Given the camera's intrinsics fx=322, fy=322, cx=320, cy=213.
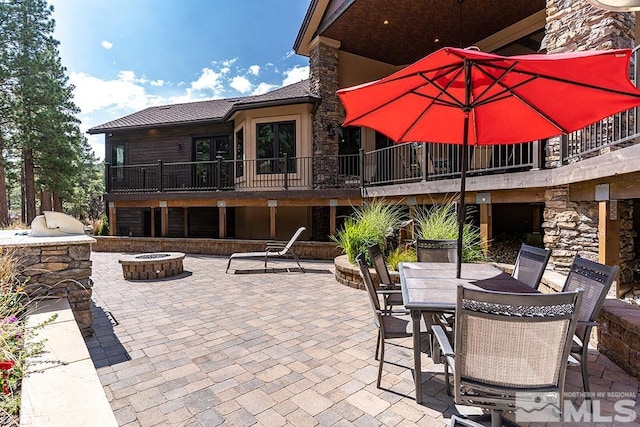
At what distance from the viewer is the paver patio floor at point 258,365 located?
2326 mm

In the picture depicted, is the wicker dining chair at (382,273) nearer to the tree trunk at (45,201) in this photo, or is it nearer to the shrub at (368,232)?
the shrub at (368,232)

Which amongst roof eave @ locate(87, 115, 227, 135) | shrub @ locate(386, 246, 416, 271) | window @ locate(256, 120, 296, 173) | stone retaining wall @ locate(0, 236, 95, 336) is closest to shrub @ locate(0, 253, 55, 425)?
stone retaining wall @ locate(0, 236, 95, 336)

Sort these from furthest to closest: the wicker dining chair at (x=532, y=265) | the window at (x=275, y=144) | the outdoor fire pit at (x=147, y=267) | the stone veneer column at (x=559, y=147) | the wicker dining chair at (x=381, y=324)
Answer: the window at (x=275, y=144), the outdoor fire pit at (x=147, y=267), the stone veneer column at (x=559, y=147), the wicker dining chair at (x=532, y=265), the wicker dining chair at (x=381, y=324)

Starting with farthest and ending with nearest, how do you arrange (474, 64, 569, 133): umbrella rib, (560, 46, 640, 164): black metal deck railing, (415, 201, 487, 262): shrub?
(415, 201, 487, 262): shrub → (560, 46, 640, 164): black metal deck railing → (474, 64, 569, 133): umbrella rib

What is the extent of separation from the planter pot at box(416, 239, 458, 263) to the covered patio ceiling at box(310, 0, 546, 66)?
654 centimetres

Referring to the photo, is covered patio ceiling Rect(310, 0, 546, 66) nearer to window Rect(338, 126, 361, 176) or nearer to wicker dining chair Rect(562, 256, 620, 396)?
window Rect(338, 126, 361, 176)

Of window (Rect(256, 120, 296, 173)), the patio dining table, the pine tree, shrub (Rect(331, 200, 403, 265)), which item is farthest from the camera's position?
the pine tree

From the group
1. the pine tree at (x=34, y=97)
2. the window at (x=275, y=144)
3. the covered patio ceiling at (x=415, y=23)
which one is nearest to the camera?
the covered patio ceiling at (x=415, y=23)

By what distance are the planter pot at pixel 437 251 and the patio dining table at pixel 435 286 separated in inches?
20.3

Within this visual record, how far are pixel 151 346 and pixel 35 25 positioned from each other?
766 inches

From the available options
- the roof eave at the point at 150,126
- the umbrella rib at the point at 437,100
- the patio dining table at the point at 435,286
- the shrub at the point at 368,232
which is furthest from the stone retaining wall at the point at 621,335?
the roof eave at the point at 150,126

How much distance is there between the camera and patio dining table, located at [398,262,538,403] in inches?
94.3

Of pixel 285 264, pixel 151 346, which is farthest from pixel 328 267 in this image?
pixel 151 346

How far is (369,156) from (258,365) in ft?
29.4
